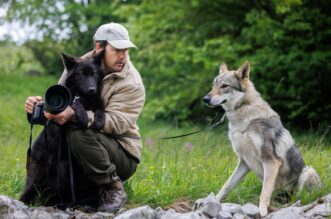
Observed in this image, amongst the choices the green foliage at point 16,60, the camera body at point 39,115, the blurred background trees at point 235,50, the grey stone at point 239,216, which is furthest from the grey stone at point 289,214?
the green foliage at point 16,60

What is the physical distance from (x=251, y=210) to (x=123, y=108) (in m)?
1.46

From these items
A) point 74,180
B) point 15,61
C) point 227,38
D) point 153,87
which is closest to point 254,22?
point 227,38

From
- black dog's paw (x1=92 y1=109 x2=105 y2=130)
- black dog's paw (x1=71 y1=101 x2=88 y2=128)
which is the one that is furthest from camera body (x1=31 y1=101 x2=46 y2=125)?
black dog's paw (x1=92 y1=109 x2=105 y2=130)

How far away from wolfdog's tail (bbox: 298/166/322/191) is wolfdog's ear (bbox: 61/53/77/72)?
2556 mm

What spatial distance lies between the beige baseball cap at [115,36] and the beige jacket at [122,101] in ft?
0.69

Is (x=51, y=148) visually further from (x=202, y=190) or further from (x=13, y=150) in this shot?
(x=13, y=150)

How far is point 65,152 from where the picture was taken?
5109 millimetres

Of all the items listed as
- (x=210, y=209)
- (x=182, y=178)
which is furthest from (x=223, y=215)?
(x=182, y=178)

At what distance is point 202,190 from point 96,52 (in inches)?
69.9

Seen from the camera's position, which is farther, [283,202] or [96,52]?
[283,202]

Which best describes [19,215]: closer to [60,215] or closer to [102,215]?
[60,215]

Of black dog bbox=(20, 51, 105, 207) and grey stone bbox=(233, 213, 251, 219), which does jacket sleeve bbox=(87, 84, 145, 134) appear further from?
grey stone bbox=(233, 213, 251, 219)

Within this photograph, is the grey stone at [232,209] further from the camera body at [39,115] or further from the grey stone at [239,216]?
the camera body at [39,115]

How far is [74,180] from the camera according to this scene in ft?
17.2
